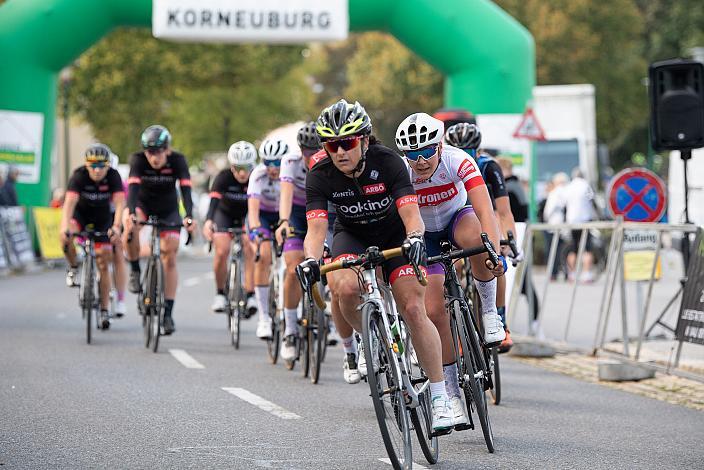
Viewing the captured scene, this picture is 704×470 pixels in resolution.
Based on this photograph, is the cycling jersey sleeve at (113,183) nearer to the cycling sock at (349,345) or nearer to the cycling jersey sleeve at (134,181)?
the cycling jersey sleeve at (134,181)

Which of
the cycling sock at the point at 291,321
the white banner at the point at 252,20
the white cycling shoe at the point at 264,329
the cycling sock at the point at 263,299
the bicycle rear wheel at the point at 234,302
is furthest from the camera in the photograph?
the white banner at the point at 252,20

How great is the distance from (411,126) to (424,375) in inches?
54.0

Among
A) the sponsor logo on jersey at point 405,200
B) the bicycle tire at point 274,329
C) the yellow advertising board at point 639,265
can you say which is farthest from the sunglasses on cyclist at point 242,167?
the sponsor logo on jersey at point 405,200

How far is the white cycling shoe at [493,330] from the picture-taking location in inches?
342

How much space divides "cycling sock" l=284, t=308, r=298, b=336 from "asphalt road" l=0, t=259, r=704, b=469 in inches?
15.0

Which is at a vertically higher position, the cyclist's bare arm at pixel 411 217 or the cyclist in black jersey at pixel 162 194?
the cyclist in black jersey at pixel 162 194

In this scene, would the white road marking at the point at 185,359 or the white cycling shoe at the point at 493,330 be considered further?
the white road marking at the point at 185,359

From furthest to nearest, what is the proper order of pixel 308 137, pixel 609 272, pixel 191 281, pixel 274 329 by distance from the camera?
pixel 191 281
pixel 609 272
pixel 274 329
pixel 308 137

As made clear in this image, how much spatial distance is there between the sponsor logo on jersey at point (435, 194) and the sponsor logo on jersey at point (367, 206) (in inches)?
39.3

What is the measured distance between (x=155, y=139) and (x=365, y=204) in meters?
6.36

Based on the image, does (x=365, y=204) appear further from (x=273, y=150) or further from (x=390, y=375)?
(x=273, y=150)

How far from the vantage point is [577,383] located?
11953 mm

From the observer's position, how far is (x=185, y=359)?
12.9m

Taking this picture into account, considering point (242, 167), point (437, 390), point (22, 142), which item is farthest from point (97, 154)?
point (22, 142)
